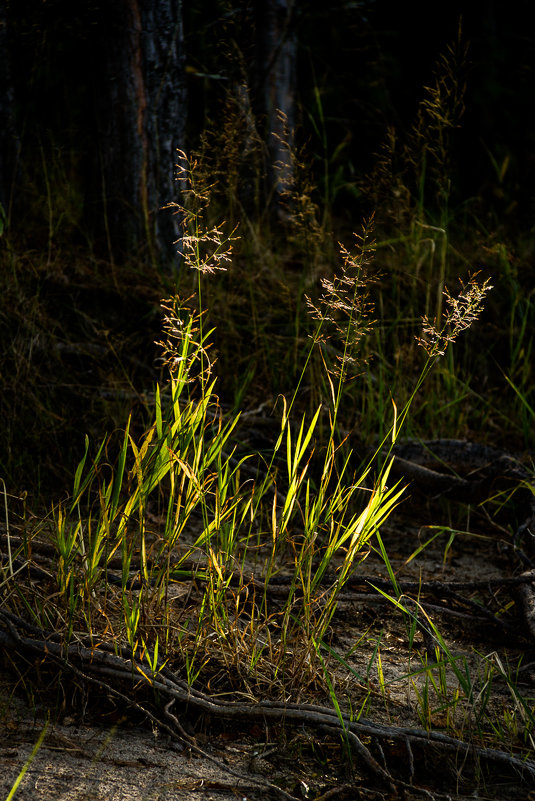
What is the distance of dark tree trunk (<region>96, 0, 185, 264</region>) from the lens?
3.04 metres

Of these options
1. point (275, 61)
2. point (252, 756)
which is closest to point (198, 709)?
point (252, 756)

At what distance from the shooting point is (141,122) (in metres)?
3.13

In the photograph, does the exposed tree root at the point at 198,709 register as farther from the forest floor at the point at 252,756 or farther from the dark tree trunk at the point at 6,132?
the dark tree trunk at the point at 6,132

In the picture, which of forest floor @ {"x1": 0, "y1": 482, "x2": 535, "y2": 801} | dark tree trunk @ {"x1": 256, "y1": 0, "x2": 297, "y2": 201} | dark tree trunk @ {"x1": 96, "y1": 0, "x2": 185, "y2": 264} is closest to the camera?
forest floor @ {"x1": 0, "y1": 482, "x2": 535, "y2": 801}

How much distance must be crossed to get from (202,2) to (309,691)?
3.83 metres

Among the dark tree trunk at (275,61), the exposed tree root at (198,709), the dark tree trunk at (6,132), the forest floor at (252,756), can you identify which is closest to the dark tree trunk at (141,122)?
the dark tree trunk at (6,132)

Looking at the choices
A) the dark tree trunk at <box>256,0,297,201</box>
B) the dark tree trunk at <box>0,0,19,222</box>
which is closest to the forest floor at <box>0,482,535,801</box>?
the dark tree trunk at <box>0,0,19,222</box>

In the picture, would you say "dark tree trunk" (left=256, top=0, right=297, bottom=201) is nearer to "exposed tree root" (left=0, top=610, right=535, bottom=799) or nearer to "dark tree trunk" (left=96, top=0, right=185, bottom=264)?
"dark tree trunk" (left=96, top=0, right=185, bottom=264)

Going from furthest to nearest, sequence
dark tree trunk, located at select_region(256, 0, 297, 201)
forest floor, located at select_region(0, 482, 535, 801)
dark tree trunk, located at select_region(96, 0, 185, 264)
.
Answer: dark tree trunk, located at select_region(256, 0, 297, 201), dark tree trunk, located at select_region(96, 0, 185, 264), forest floor, located at select_region(0, 482, 535, 801)

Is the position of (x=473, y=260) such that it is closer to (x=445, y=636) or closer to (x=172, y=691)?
(x=445, y=636)

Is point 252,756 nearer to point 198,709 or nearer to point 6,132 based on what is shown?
point 198,709

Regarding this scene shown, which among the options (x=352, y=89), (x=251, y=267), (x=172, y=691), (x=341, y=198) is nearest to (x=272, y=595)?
(x=172, y=691)

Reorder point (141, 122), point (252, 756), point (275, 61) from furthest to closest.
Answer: point (275, 61) → point (141, 122) → point (252, 756)

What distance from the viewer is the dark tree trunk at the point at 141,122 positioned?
3.04m
